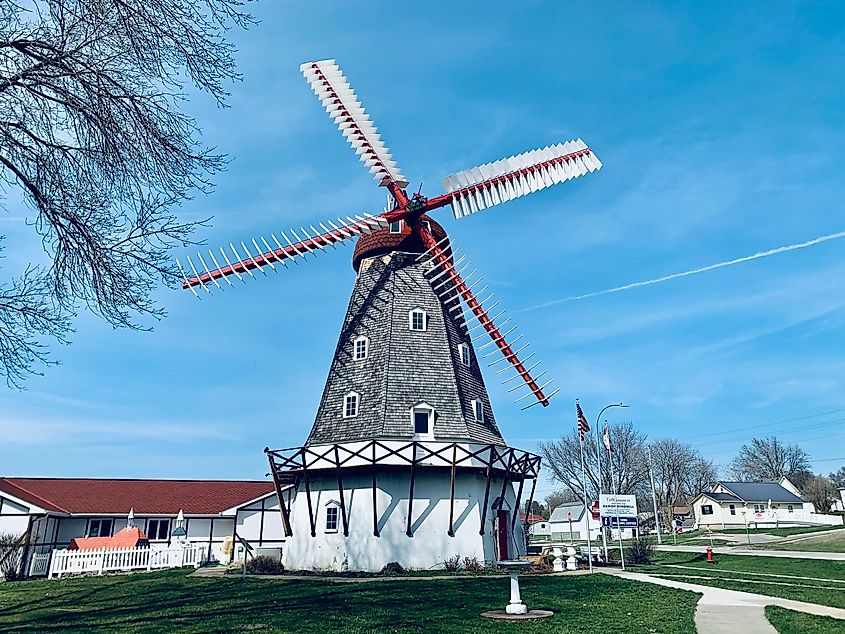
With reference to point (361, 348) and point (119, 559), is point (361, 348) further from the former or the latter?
point (119, 559)

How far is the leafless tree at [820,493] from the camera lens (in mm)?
74625

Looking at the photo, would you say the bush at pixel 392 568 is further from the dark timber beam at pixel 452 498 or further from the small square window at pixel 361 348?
the small square window at pixel 361 348

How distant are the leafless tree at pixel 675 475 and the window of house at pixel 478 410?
52687 mm

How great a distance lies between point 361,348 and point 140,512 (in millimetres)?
13147

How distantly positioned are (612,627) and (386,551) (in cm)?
1111

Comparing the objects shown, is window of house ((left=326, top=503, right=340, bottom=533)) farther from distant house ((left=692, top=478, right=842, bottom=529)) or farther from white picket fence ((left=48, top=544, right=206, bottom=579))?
distant house ((left=692, top=478, right=842, bottom=529))

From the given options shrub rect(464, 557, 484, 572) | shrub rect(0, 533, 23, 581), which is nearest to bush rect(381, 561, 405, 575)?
shrub rect(464, 557, 484, 572)

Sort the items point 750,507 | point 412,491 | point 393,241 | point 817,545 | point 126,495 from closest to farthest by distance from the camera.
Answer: point 412,491 → point 393,241 → point 126,495 → point 817,545 → point 750,507

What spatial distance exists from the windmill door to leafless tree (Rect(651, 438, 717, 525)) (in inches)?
2058

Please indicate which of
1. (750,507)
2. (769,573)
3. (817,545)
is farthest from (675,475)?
(769,573)

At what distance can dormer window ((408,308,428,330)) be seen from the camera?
942 inches

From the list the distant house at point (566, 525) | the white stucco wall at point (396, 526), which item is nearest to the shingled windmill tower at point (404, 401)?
the white stucco wall at point (396, 526)

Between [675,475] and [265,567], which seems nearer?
[265,567]

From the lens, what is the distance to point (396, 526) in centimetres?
2053
